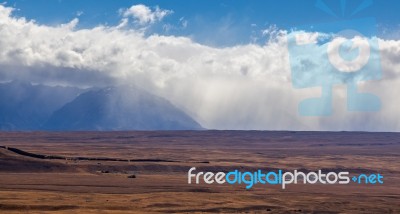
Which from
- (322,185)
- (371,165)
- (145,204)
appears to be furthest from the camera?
(371,165)

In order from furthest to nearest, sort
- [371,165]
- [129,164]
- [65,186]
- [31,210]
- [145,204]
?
[371,165] → [129,164] → [65,186] → [145,204] → [31,210]

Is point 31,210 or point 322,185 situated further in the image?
point 322,185

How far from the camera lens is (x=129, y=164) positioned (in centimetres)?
10662

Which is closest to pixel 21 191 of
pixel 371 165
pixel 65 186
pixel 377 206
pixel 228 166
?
pixel 65 186

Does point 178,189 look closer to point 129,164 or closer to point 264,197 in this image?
point 264,197

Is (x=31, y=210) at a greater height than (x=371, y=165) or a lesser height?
lesser

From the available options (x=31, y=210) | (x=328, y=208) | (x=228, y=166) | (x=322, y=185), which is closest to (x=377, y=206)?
(x=328, y=208)

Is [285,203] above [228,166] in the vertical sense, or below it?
below

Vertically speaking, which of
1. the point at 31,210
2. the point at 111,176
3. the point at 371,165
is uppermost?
the point at 371,165

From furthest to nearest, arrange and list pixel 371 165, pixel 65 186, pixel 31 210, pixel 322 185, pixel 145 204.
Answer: pixel 371 165
pixel 322 185
pixel 65 186
pixel 145 204
pixel 31 210

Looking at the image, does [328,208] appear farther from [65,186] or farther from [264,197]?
[65,186]

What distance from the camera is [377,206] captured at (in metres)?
66.2

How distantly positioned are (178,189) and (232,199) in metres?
9.90

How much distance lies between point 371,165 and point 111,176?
205 feet
